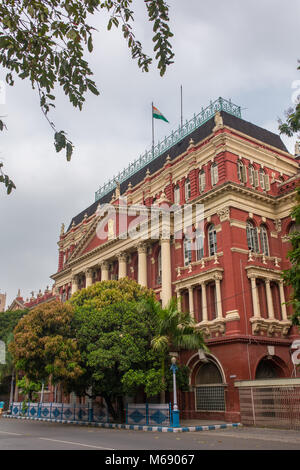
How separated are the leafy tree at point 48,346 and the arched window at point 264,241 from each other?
43.2ft

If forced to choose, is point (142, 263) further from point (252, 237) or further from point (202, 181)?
point (252, 237)

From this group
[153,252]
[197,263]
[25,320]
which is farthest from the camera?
[153,252]

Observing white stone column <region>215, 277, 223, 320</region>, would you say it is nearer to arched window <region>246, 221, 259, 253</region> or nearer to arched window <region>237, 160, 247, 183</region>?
arched window <region>246, 221, 259, 253</region>

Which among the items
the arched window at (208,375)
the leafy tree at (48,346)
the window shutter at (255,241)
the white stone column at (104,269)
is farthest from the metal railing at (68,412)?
the window shutter at (255,241)

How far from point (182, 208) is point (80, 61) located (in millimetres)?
25195

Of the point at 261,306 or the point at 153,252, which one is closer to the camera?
the point at 261,306

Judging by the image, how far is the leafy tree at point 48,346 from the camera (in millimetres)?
23750

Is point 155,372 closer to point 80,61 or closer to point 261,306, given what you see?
point 261,306

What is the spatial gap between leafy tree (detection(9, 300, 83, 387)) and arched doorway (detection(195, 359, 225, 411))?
7.95 meters

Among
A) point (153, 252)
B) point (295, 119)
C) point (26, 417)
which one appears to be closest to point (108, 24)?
point (295, 119)

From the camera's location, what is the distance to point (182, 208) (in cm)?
3212

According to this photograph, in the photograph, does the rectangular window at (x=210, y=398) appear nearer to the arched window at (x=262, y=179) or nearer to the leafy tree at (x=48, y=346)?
the leafy tree at (x=48, y=346)

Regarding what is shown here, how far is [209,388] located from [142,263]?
11.1m

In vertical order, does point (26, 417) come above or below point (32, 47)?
below
